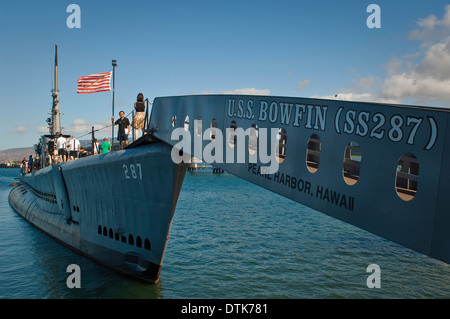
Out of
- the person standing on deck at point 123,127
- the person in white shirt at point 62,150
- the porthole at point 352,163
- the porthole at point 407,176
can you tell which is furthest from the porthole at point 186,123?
the person in white shirt at point 62,150

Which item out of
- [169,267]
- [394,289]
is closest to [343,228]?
[394,289]

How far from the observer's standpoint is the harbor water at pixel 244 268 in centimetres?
1293

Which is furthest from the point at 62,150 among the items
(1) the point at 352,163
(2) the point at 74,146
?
(1) the point at 352,163

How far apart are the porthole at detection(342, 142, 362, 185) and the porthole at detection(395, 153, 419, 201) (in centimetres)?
60

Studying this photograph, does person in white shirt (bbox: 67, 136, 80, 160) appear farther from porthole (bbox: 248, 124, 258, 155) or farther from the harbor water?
porthole (bbox: 248, 124, 258, 155)

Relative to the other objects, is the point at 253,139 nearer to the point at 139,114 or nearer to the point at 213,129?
the point at 213,129

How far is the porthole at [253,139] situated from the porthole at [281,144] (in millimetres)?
512

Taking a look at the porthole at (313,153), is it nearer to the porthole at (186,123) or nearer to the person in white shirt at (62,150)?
the porthole at (186,123)

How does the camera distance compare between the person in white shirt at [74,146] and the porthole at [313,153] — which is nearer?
the porthole at [313,153]

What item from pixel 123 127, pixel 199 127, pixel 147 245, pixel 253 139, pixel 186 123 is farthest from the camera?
pixel 123 127

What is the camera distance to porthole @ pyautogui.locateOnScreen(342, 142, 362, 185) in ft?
17.9

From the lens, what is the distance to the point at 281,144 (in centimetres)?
678

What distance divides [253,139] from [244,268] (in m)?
9.80

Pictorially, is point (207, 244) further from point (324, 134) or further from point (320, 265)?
point (324, 134)
